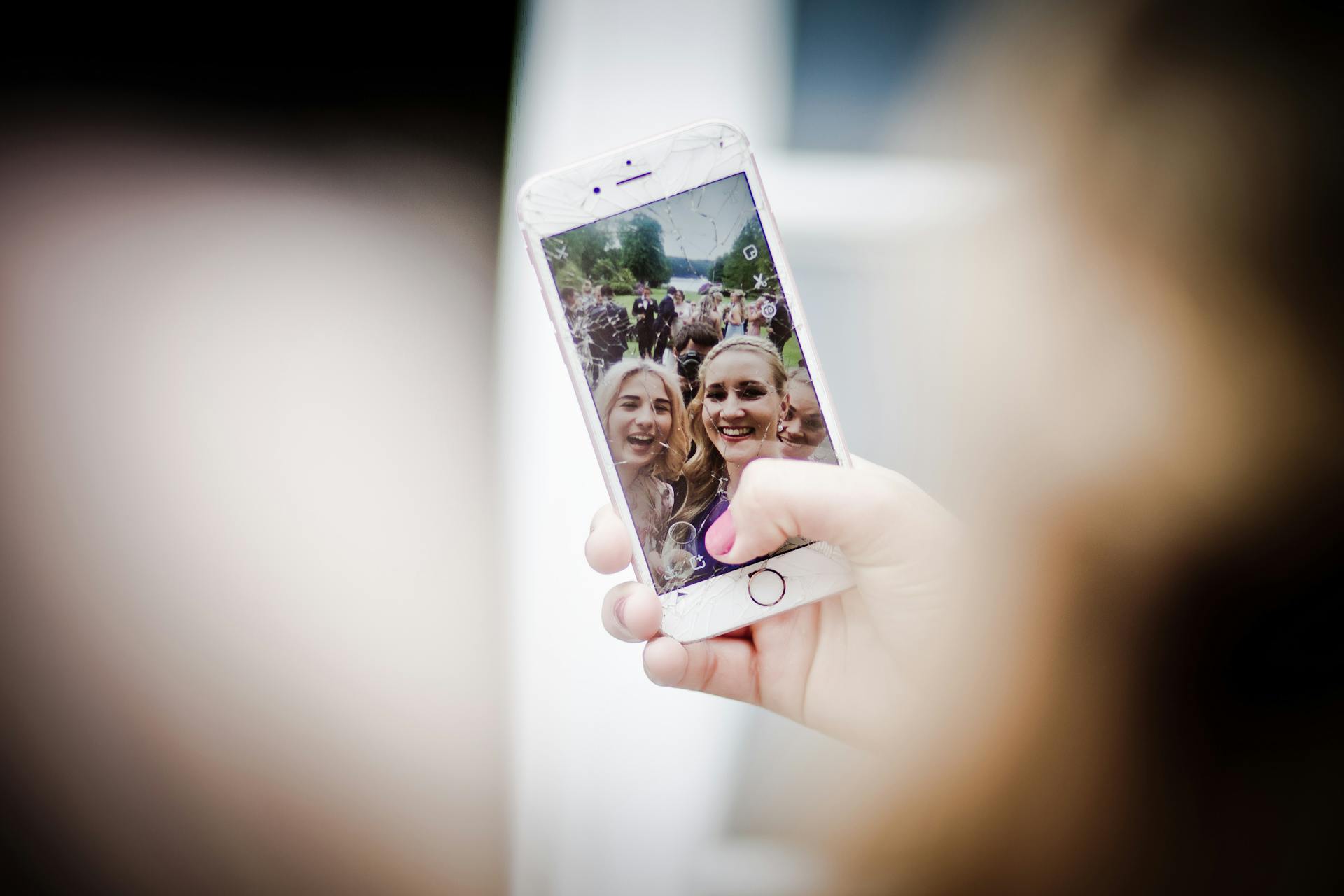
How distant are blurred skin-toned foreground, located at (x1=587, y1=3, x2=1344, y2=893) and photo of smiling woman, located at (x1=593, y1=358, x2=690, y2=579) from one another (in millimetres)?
116

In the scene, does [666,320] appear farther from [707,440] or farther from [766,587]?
[766,587]

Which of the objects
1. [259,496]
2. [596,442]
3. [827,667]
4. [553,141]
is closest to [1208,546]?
[827,667]

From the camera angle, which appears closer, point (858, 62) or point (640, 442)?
point (640, 442)

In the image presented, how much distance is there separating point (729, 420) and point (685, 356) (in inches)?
2.1

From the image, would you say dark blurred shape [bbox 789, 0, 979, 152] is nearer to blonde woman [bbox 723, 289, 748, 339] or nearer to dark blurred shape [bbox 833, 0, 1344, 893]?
dark blurred shape [bbox 833, 0, 1344, 893]

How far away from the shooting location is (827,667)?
51cm

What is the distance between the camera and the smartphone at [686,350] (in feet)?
1.54

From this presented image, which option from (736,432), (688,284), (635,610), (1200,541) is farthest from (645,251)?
(1200,541)

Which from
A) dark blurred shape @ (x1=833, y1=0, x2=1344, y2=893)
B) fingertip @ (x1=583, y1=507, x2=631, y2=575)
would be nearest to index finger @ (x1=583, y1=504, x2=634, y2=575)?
fingertip @ (x1=583, y1=507, x2=631, y2=575)

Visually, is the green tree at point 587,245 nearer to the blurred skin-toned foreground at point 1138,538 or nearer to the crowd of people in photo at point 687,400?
the crowd of people in photo at point 687,400

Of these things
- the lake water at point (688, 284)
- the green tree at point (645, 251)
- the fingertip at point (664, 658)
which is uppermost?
the green tree at point (645, 251)

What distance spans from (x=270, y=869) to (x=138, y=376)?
16.5 inches

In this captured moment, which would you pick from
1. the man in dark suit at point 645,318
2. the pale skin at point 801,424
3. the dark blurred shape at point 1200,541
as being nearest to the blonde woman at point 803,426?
the pale skin at point 801,424

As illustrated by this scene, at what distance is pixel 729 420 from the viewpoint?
0.48 m
